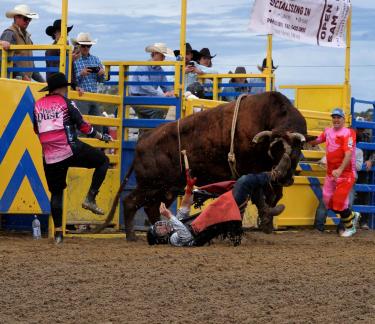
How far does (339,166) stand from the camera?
13.4 meters

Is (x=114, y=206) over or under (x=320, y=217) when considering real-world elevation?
over

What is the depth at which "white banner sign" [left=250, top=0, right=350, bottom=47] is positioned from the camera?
13422 millimetres

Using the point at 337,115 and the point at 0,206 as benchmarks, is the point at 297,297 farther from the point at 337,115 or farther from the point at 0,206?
the point at 337,115

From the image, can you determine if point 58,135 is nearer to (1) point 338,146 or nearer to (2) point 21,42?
(2) point 21,42

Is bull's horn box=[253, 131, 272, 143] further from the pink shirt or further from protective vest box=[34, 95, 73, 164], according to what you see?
the pink shirt

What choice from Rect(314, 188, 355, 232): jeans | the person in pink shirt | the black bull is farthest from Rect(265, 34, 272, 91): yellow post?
the black bull

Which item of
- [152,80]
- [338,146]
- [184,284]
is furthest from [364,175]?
[184,284]

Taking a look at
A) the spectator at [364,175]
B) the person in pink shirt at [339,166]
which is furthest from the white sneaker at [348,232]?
the spectator at [364,175]

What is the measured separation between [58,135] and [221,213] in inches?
78.5

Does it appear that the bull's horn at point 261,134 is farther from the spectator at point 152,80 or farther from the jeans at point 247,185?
the spectator at point 152,80

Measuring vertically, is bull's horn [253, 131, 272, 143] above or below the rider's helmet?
above

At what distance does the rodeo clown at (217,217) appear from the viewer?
9.80 meters

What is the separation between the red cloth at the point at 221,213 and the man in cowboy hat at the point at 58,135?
61.6 inches

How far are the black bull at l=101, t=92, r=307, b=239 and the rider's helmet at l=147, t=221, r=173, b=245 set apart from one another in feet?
3.35
